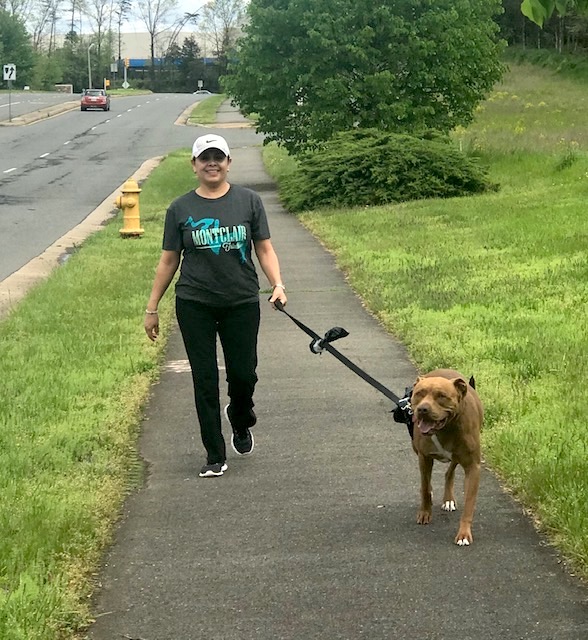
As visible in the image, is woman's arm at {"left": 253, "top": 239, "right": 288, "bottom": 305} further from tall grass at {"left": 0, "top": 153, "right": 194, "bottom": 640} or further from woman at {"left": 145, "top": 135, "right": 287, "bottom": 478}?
tall grass at {"left": 0, "top": 153, "right": 194, "bottom": 640}

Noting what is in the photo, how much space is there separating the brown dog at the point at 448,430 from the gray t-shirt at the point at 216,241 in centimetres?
143

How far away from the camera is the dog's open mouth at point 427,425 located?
470cm

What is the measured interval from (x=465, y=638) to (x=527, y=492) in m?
1.59

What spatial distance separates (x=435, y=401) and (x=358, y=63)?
20.0m

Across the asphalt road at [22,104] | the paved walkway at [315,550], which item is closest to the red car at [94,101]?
the asphalt road at [22,104]

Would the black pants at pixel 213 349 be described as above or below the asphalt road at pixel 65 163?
above

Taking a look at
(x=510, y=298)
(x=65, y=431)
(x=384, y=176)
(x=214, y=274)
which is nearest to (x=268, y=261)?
(x=214, y=274)

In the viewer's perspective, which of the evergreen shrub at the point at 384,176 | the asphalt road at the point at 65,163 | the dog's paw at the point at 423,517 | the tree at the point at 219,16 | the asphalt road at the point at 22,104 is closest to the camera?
the dog's paw at the point at 423,517

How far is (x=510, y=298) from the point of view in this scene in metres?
10.8

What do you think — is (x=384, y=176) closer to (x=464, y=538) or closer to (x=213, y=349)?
(x=213, y=349)

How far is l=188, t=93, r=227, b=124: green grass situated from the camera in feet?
191

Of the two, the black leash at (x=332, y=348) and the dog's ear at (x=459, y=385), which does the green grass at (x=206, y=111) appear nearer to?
the black leash at (x=332, y=348)

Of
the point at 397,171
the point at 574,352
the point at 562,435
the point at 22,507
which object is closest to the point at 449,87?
the point at 397,171

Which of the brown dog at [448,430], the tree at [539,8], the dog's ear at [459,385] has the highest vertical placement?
the tree at [539,8]
